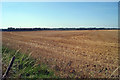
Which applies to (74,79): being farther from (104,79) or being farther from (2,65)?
(2,65)

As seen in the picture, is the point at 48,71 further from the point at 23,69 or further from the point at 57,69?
the point at 23,69

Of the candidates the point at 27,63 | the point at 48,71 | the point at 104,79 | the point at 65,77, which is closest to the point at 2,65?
the point at 27,63

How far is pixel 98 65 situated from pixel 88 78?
1.46m

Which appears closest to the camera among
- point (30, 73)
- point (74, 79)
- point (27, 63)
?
point (74, 79)

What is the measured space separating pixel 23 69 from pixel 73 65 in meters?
1.85

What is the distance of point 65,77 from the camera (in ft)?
17.0

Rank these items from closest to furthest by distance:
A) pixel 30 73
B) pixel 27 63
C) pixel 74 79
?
pixel 74 79 < pixel 30 73 < pixel 27 63

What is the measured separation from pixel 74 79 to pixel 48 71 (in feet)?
3.22

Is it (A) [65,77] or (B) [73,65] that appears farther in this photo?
(B) [73,65]

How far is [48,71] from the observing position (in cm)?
565

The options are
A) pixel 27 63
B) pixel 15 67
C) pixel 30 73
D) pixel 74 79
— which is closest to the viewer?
pixel 74 79

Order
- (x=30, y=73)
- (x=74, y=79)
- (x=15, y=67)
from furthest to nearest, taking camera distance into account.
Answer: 1. (x=15, y=67)
2. (x=30, y=73)
3. (x=74, y=79)

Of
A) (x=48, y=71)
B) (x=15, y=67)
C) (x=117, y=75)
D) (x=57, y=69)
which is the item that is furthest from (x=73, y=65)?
(x=15, y=67)

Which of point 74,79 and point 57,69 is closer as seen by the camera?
point 74,79
